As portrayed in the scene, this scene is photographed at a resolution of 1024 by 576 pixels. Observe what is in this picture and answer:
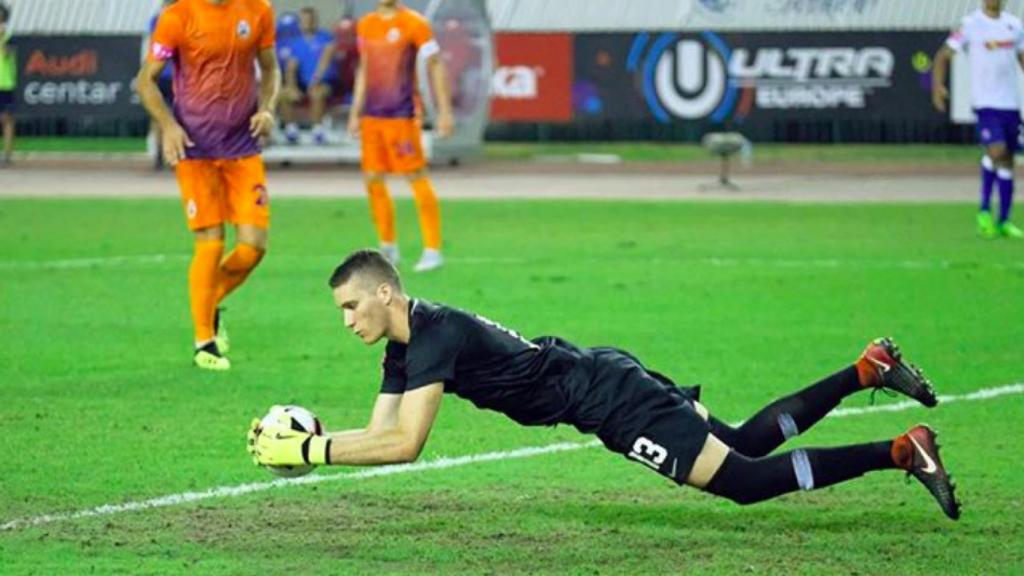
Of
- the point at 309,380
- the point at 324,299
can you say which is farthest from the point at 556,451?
the point at 324,299

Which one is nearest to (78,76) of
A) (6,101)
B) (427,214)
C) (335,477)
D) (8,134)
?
(8,134)

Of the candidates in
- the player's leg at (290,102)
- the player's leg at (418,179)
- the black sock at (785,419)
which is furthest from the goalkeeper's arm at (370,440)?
the player's leg at (290,102)

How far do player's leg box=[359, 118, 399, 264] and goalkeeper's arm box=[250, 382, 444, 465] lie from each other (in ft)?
39.2

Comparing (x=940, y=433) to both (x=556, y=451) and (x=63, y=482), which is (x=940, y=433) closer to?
(x=556, y=451)

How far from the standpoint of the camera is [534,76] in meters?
41.3

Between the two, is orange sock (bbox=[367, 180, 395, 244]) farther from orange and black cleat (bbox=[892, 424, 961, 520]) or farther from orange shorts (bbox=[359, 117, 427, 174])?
orange and black cleat (bbox=[892, 424, 961, 520])

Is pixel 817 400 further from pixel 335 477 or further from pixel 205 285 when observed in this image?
pixel 205 285

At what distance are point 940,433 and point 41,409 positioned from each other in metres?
4.80

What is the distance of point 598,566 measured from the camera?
934cm

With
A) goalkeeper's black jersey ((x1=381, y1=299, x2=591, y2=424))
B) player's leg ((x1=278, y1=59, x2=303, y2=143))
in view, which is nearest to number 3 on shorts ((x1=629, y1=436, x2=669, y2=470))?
goalkeeper's black jersey ((x1=381, y1=299, x2=591, y2=424))

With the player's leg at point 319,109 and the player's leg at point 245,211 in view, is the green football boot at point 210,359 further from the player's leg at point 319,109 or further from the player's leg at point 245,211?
the player's leg at point 319,109

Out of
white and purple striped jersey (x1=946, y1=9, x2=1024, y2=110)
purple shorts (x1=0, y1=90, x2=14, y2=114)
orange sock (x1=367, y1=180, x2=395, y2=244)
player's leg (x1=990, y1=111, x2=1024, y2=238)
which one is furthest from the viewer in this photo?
purple shorts (x1=0, y1=90, x2=14, y2=114)

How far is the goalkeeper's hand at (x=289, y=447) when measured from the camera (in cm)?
971

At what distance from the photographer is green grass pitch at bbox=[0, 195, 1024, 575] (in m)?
9.74
